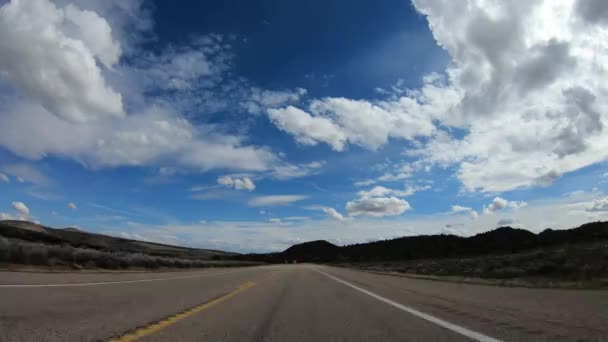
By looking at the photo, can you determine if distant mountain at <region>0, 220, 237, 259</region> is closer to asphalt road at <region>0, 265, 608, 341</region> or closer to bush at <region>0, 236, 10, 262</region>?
bush at <region>0, 236, 10, 262</region>

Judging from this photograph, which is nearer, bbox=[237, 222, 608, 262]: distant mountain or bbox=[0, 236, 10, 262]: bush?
bbox=[0, 236, 10, 262]: bush

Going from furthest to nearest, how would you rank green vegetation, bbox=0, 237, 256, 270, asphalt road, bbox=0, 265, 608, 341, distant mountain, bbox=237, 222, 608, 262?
distant mountain, bbox=237, 222, 608, 262 < green vegetation, bbox=0, 237, 256, 270 < asphalt road, bbox=0, 265, 608, 341

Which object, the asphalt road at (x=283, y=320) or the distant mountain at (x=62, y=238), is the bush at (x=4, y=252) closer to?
the asphalt road at (x=283, y=320)

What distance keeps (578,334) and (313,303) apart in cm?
670

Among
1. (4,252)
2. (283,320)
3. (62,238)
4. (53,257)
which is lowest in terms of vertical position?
(283,320)


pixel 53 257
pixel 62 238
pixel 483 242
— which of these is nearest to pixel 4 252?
→ pixel 53 257

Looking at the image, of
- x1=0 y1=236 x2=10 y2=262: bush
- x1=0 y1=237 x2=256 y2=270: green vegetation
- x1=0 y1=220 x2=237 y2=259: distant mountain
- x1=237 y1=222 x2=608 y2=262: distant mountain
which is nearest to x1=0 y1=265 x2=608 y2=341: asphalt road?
x1=0 y1=236 x2=10 y2=262: bush

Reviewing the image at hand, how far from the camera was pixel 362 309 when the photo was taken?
395 inches

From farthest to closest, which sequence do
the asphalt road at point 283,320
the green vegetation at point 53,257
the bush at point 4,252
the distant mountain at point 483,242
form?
the distant mountain at point 483,242 → the green vegetation at point 53,257 → the bush at point 4,252 → the asphalt road at point 283,320

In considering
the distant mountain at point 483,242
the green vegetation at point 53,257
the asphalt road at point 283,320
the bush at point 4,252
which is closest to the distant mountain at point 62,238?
the green vegetation at point 53,257

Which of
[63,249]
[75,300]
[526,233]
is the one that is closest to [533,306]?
[75,300]

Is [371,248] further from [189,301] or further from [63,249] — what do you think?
[189,301]

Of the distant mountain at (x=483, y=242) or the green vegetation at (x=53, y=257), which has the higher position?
the distant mountain at (x=483, y=242)

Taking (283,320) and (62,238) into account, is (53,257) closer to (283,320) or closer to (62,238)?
(283,320)
